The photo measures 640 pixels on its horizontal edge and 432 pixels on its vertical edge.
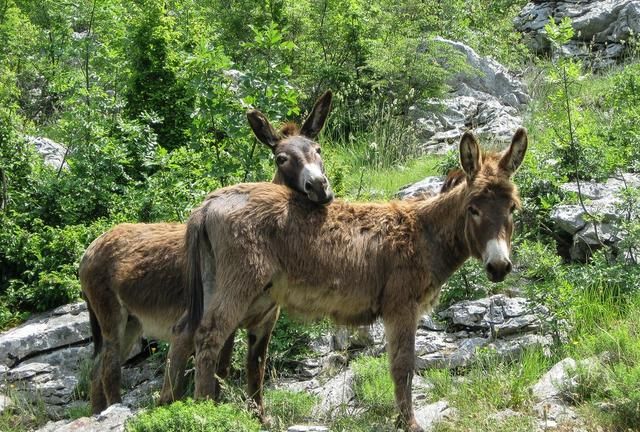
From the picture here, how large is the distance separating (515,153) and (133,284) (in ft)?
12.3

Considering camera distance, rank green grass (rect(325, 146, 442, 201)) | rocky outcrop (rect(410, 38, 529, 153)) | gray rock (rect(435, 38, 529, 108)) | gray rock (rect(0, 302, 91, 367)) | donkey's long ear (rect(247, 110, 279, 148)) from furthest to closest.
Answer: gray rock (rect(435, 38, 529, 108)) → rocky outcrop (rect(410, 38, 529, 153)) → green grass (rect(325, 146, 442, 201)) → gray rock (rect(0, 302, 91, 367)) → donkey's long ear (rect(247, 110, 279, 148))

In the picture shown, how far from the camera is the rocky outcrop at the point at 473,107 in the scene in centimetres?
1485

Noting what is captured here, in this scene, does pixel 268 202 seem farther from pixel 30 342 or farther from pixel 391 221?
pixel 30 342

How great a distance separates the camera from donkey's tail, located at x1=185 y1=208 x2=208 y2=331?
737 cm

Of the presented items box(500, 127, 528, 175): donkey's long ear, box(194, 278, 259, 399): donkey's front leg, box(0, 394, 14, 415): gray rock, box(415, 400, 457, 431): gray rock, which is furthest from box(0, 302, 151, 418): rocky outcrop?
box(500, 127, 528, 175): donkey's long ear

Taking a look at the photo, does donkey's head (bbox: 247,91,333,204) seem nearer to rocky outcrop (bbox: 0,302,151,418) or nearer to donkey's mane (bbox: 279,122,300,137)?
donkey's mane (bbox: 279,122,300,137)

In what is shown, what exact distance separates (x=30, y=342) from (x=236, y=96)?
361 cm

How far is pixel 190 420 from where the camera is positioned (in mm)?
6215

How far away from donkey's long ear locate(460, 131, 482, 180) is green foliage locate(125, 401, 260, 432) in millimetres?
2691

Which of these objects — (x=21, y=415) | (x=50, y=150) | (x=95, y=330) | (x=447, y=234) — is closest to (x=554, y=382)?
(x=447, y=234)

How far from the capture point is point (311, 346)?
31.4 ft

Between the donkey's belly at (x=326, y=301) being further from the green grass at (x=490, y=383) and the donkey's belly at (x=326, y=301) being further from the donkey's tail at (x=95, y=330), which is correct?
the donkey's tail at (x=95, y=330)

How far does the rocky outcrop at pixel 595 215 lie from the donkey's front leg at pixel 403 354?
3226 millimetres

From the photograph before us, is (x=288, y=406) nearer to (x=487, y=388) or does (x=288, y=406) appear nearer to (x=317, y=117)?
(x=487, y=388)
